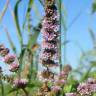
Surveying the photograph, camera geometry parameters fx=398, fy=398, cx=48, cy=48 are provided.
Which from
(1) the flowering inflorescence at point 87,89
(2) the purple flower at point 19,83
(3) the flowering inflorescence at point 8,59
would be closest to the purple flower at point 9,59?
(3) the flowering inflorescence at point 8,59

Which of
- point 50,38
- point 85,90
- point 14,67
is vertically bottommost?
point 85,90

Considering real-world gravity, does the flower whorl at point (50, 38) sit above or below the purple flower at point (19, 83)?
above

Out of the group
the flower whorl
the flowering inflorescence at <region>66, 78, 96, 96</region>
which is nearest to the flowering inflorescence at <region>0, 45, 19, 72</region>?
the flower whorl

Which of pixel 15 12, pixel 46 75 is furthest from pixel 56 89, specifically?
pixel 15 12

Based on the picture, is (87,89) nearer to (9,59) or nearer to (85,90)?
(85,90)

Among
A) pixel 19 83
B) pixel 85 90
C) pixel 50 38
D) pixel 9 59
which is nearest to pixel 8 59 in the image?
pixel 9 59

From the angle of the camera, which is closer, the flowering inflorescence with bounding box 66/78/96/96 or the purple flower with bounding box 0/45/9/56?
the flowering inflorescence with bounding box 66/78/96/96

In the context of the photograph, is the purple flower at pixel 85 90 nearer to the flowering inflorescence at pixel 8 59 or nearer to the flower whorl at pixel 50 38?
the flower whorl at pixel 50 38

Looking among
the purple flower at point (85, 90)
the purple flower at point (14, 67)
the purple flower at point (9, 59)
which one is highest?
the purple flower at point (9, 59)

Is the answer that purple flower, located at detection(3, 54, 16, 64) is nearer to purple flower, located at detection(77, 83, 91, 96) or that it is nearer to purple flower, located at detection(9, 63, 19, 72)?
purple flower, located at detection(9, 63, 19, 72)
